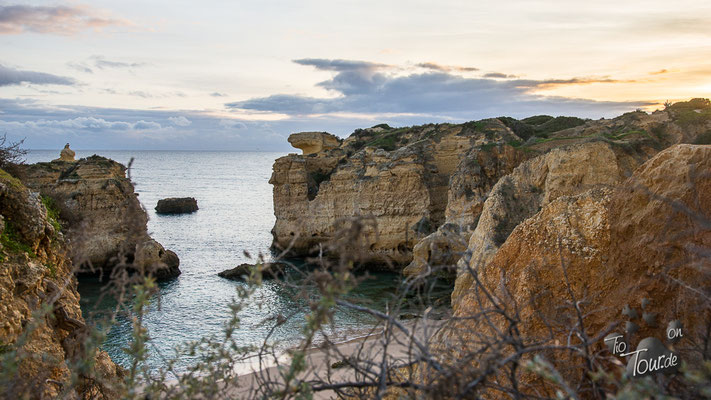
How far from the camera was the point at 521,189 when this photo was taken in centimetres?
1822

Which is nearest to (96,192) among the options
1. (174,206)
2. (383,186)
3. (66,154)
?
(66,154)

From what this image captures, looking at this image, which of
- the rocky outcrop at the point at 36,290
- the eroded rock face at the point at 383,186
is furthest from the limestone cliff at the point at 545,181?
the eroded rock face at the point at 383,186

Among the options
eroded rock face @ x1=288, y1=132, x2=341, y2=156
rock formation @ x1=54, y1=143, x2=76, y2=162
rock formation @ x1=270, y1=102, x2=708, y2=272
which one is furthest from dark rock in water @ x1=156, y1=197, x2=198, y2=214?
rock formation @ x1=270, y1=102, x2=708, y2=272

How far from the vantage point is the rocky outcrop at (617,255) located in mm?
5652

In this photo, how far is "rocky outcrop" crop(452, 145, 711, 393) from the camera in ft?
18.5

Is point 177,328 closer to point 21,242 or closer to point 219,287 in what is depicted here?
point 219,287

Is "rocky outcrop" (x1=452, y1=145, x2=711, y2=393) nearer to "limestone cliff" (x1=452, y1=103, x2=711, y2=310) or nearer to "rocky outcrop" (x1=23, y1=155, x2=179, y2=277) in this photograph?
"limestone cliff" (x1=452, y1=103, x2=711, y2=310)

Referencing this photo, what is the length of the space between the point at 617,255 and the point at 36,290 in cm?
796

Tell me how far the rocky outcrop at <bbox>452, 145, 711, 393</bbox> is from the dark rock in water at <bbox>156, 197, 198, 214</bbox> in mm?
69824

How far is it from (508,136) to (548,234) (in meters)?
30.6

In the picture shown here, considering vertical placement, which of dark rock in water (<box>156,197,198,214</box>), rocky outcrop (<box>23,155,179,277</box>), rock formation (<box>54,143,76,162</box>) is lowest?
dark rock in water (<box>156,197,198,214</box>)

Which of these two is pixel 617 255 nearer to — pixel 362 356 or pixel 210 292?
pixel 362 356

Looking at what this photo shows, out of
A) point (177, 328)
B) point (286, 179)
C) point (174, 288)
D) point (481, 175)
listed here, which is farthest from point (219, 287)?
point (481, 175)

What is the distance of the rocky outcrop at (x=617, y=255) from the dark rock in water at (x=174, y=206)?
69.8 meters
